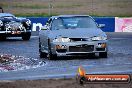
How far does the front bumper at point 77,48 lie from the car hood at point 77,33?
0.81 feet

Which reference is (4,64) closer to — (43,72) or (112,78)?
(43,72)

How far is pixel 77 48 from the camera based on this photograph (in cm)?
1891

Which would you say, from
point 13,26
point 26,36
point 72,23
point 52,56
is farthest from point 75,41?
point 26,36

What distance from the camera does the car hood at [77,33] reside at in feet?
62.1

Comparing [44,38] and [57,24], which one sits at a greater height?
[57,24]

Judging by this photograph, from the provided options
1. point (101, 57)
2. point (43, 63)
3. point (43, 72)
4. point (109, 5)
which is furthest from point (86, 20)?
point (109, 5)

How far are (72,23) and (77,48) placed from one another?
151cm

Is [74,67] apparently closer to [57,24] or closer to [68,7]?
[57,24]

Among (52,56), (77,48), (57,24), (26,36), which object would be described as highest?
(57,24)

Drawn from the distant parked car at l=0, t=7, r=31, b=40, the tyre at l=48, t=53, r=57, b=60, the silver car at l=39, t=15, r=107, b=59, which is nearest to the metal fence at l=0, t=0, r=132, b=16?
the distant parked car at l=0, t=7, r=31, b=40

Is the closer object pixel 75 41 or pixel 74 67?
pixel 74 67

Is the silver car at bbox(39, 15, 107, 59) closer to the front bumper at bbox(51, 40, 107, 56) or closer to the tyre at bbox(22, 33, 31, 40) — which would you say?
the front bumper at bbox(51, 40, 107, 56)

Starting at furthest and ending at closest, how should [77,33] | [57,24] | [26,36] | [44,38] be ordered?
1. [26,36]
2. [44,38]
3. [57,24]
4. [77,33]

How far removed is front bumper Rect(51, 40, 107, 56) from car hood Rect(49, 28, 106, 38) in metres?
0.25
